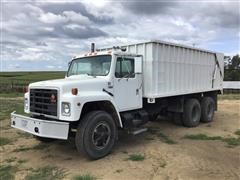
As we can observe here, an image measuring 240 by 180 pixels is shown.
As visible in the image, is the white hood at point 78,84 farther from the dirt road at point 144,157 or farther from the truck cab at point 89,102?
the dirt road at point 144,157

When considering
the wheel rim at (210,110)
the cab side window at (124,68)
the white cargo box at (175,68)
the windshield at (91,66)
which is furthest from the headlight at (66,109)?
the wheel rim at (210,110)

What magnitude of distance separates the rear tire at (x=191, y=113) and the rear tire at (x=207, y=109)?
58cm

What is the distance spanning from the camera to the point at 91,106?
7.01 metres

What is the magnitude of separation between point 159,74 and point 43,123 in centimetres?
402

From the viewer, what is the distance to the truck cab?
6.26 m

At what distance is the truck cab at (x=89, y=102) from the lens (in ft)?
20.5

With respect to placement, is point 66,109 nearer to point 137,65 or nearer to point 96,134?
point 96,134

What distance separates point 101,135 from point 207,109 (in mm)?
6552

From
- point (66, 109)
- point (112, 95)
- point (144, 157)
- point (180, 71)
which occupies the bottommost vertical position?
point (144, 157)

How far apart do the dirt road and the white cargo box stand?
4.96 ft

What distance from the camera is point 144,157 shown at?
689 centimetres

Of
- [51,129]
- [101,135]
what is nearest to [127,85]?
[101,135]

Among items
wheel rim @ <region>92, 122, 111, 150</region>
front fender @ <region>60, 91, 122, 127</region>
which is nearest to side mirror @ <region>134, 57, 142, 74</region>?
front fender @ <region>60, 91, 122, 127</region>

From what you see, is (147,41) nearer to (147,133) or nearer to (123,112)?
(123,112)
